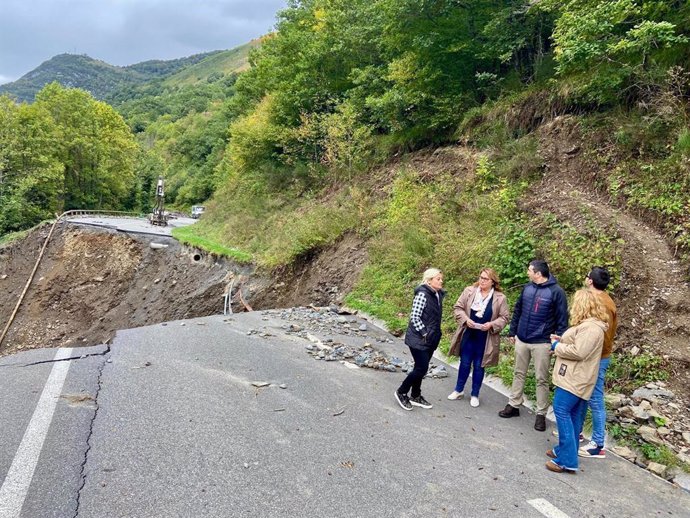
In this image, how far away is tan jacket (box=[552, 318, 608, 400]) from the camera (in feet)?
13.6

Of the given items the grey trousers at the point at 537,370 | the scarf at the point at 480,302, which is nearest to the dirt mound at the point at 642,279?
the grey trousers at the point at 537,370

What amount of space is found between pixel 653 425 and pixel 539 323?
1.67 m

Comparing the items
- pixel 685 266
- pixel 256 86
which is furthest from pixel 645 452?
pixel 256 86

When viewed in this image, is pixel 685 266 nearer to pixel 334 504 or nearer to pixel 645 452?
pixel 645 452

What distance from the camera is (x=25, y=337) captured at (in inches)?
774

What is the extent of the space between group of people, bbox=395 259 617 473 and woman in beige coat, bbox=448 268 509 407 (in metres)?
0.01

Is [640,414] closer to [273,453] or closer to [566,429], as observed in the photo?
[566,429]

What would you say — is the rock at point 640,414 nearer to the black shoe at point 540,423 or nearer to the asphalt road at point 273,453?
the asphalt road at point 273,453

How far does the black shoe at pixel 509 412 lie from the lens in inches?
216

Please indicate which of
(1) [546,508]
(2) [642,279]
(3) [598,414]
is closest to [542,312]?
(3) [598,414]

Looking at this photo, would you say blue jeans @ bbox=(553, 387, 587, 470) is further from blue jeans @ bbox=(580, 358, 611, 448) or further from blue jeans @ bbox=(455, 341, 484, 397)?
blue jeans @ bbox=(455, 341, 484, 397)

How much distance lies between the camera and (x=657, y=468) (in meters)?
4.42

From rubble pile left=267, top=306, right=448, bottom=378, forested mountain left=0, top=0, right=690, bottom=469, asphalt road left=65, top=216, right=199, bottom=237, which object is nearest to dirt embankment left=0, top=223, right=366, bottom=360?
forested mountain left=0, top=0, right=690, bottom=469

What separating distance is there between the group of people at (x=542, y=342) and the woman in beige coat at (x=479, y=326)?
1 centimetres
